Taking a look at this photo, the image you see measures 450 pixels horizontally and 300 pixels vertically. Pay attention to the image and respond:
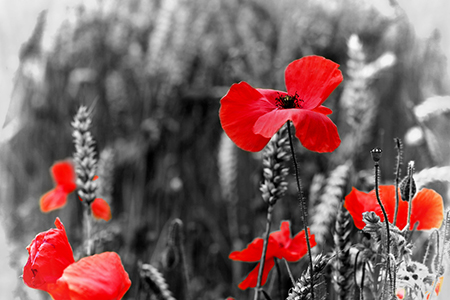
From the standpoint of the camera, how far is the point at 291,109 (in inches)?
14.7

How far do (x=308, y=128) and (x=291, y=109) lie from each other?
0.9 inches

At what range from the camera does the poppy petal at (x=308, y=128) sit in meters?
0.35

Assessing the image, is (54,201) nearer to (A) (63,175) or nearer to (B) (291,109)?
(A) (63,175)

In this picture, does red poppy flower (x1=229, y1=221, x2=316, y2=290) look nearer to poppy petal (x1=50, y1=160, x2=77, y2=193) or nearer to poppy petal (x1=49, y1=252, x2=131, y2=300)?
poppy petal (x1=49, y1=252, x2=131, y2=300)

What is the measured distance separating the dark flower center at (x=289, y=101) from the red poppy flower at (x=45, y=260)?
0.20 meters

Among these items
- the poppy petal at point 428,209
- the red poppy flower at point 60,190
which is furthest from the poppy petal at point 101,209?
the poppy petal at point 428,209

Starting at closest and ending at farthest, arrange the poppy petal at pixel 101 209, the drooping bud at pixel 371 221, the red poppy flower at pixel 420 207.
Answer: the drooping bud at pixel 371 221 < the red poppy flower at pixel 420 207 < the poppy petal at pixel 101 209

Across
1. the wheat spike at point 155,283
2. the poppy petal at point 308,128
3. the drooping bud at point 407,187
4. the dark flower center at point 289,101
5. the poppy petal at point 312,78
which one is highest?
the poppy petal at point 312,78

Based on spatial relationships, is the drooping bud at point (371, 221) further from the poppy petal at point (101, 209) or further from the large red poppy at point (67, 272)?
the poppy petal at point (101, 209)

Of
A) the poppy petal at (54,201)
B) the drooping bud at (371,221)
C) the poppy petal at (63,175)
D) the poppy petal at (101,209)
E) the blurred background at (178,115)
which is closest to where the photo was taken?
the drooping bud at (371,221)

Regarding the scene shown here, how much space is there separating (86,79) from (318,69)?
3.67ft

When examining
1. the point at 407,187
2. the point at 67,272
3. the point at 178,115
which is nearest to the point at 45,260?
the point at 67,272

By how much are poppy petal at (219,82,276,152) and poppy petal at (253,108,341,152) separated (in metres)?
0.01

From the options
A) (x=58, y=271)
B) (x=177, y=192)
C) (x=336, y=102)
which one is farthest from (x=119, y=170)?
(x=58, y=271)
